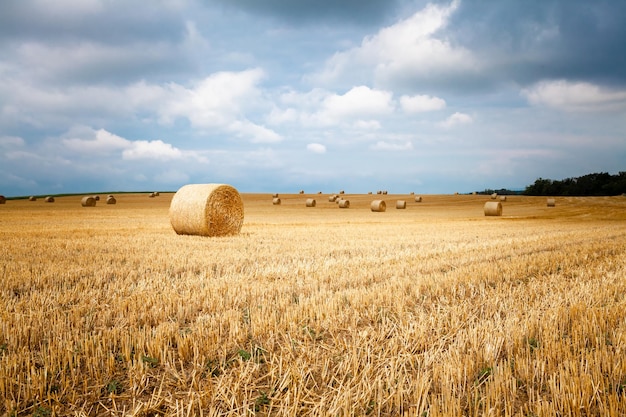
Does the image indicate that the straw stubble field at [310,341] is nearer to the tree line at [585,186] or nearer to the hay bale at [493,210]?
the hay bale at [493,210]

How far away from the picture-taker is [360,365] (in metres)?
3.34

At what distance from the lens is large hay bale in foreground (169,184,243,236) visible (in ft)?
48.0

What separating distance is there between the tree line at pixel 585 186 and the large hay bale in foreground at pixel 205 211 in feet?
266

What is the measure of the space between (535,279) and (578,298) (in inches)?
55.2

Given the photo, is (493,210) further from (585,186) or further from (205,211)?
(585,186)

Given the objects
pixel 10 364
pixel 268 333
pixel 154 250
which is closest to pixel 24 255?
pixel 154 250

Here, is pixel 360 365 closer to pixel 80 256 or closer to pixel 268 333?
pixel 268 333

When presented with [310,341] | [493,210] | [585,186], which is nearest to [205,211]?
[310,341]

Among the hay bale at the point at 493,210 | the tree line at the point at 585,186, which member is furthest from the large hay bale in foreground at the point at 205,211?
the tree line at the point at 585,186

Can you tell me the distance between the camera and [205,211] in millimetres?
14539

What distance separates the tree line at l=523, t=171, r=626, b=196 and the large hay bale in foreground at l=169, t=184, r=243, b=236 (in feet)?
266

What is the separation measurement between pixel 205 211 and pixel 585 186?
85.2 m

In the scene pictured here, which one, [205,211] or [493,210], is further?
[493,210]

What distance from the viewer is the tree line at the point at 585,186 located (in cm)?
7475
